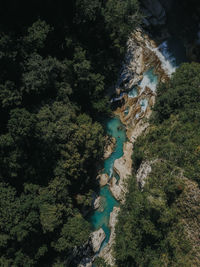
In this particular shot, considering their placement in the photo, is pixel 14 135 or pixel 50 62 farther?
pixel 50 62

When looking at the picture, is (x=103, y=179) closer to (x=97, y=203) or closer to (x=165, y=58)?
(x=97, y=203)

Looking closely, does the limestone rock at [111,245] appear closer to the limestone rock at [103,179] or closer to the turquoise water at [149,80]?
the limestone rock at [103,179]

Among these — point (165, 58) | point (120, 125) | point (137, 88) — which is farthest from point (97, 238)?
point (165, 58)

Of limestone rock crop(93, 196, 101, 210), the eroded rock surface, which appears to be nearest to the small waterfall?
the eroded rock surface

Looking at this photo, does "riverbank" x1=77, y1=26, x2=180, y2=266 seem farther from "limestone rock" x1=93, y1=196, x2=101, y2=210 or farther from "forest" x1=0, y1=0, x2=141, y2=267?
"forest" x1=0, y1=0, x2=141, y2=267

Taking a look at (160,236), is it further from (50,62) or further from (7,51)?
(7,51)

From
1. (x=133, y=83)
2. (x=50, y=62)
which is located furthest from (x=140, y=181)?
(x=50, y=62)

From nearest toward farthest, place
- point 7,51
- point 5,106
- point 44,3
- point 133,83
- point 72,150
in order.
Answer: point 7,51 < point 5,106 < point 44,3 < point 72,150 < point 133,83
